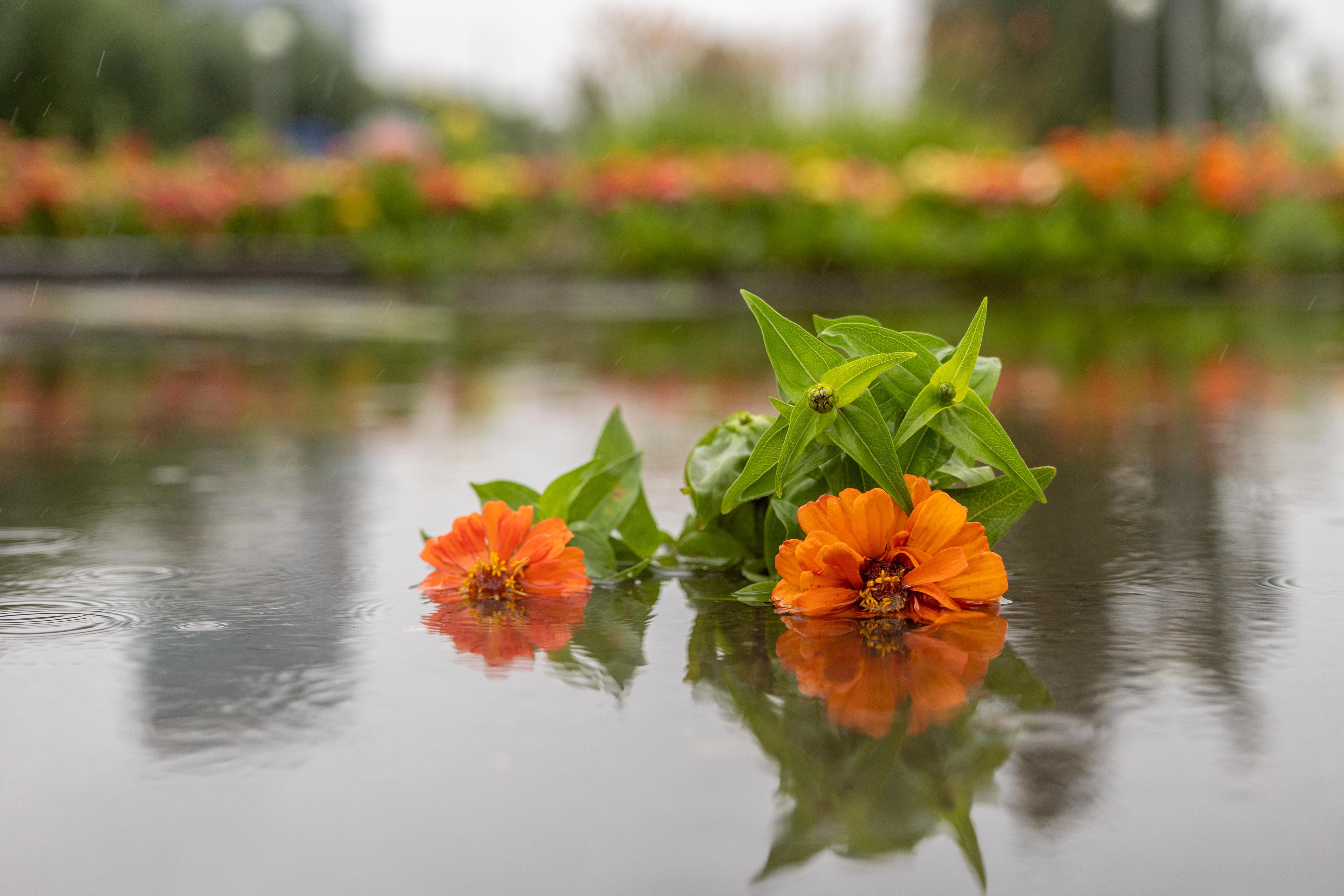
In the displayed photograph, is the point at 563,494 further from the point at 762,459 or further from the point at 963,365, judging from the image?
the point at 963,365

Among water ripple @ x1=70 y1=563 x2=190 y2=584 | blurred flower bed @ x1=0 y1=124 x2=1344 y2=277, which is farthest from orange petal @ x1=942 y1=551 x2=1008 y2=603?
blurred flower bed @ x1=0 y1=124 x2=1344 y2=277

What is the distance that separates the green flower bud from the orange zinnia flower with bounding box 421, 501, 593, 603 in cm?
49

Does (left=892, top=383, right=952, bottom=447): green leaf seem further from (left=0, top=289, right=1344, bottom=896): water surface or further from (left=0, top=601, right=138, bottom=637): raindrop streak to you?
(left=0, top=601, right=138, bottom=637): raindrop streak

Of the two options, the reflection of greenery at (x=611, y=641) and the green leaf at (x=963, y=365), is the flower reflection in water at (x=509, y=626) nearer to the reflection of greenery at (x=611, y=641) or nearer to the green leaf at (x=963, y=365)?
the reflection of greenery at (x=611, y=641)

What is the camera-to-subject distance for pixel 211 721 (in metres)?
1.91

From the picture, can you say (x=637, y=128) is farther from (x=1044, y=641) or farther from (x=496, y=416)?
(x=1044, y=641)

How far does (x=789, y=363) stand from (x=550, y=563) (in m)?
0.53

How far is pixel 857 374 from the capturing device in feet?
7.85

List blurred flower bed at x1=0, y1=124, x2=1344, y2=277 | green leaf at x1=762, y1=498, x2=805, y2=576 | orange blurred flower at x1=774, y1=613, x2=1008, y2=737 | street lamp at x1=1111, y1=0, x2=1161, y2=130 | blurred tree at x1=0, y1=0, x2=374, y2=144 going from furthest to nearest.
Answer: blurred tree at x1=0, y1=0, x2=374, y2=144, street lamp at x1=1111, y1=0, x2=1161, y2=130, blurred flower bed at x1=0, y1=124, x2=1344, y2=277, green leaf at x1=762, y1=498, x2=805, y2=576, orange blurred flower at x1=774, y1=613, x2=1008, y2=737

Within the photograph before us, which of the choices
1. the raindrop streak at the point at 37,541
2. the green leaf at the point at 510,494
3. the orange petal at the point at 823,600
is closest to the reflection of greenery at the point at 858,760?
the orange petal at the point at 823,600

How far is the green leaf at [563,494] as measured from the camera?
109 inches

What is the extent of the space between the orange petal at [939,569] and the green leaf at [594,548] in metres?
0.59

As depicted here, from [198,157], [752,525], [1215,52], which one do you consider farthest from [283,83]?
[752,525]

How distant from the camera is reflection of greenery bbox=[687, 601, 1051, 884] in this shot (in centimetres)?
152
